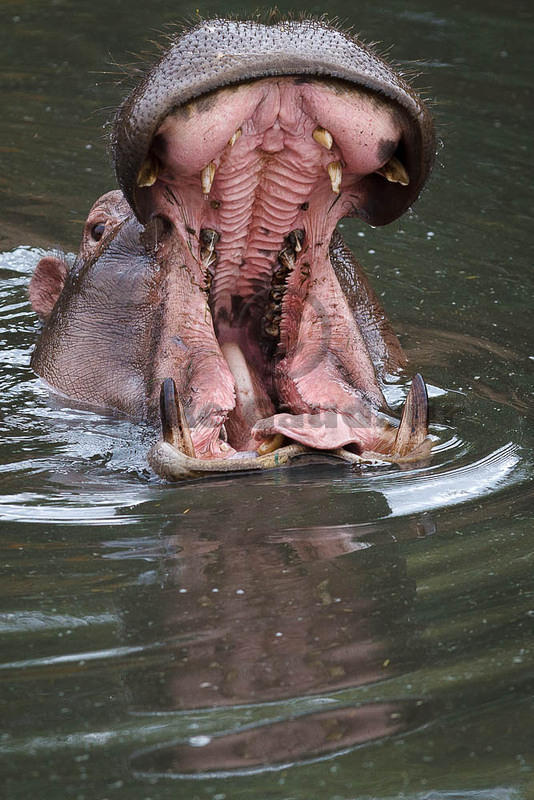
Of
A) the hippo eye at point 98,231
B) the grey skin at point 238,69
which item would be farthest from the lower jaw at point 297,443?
the hippo eye at point 98,231

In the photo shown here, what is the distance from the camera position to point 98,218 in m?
4.62

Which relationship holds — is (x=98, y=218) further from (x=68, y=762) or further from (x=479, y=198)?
(x=479, y=198)

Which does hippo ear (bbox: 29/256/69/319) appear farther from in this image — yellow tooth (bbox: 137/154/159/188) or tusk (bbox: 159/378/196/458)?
tusk (bbox: 159/378/196/458)

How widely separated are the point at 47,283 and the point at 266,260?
1330mm

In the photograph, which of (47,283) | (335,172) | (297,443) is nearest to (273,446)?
(297,443)

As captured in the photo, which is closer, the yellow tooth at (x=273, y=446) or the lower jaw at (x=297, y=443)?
the lower jaw at (x=297, y=443)

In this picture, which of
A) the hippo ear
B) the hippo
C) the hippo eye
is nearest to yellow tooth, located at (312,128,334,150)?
the hippo

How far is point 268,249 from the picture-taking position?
13.2 ft

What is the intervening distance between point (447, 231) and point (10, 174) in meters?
2.67

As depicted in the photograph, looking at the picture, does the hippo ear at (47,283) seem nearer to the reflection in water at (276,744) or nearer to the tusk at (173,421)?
the tusk at (173,421)

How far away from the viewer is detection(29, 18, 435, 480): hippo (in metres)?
3.48

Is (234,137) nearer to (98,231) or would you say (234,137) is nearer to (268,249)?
(268,249)

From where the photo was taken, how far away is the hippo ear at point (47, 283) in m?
5.00

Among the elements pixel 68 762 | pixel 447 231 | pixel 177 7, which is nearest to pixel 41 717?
pixel 68 762
